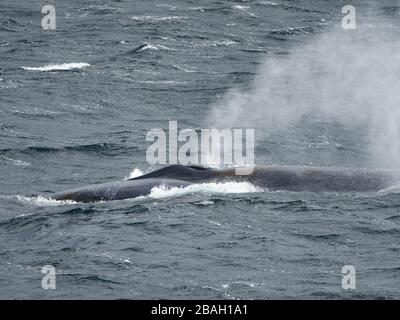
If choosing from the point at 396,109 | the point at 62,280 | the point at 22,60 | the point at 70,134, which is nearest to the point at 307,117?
the point at 396,109

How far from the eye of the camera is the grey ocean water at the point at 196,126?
105 ft

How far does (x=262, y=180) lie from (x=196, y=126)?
16630 mm

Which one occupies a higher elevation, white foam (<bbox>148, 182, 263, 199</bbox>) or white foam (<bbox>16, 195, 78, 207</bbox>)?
white foam (<bbox>148, 182, 263, 199</bbox>)

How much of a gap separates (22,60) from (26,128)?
865 inches

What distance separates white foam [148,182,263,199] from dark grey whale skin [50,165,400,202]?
0.75 ft

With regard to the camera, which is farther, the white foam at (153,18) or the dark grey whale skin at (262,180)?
the white foam at (153,18)

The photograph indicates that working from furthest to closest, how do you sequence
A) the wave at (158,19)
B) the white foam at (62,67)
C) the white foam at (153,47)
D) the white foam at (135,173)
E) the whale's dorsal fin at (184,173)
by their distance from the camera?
the wave at (158,19) → the white foam at (153,47) → the white foam at (62,67) → the white foam at (135,173) → the whale's dorsal fin at (184,173)

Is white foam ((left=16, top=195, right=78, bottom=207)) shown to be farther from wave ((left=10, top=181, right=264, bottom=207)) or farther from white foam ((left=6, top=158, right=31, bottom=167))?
white foam ((left=6, top=158, right=31, bottom=167))

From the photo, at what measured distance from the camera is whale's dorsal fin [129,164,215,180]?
4178 centimetres

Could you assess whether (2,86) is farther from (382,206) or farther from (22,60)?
(382,206)

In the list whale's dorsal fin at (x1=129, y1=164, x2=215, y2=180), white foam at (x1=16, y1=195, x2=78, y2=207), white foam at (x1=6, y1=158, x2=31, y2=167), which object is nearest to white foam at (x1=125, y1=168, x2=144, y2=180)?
whale's dorsal fin at (x1=129, y1=164, x2=215, y2=180)

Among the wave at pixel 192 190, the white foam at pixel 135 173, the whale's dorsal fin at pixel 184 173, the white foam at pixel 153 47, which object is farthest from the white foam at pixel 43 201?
the white foam at pixel 153 47

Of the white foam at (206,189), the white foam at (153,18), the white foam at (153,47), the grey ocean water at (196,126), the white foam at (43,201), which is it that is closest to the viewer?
the grey ocean water at (196,126)

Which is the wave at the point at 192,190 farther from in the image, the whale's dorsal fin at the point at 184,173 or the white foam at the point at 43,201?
the whale's dorsal fin at the point at 184,173
